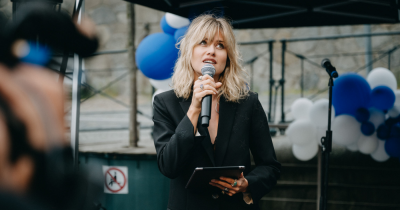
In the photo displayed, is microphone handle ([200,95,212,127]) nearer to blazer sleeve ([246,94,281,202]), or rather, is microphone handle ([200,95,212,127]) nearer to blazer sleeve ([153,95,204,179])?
blazer sleeve ([153,95,204,179])

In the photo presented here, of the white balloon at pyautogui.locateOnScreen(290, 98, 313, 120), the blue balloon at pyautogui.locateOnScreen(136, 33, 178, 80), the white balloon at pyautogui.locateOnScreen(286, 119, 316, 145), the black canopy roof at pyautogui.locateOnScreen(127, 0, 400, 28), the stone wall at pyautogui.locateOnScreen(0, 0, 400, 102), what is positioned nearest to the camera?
the black canopy roof at pyautogui.locateOnScreen(127, 0, 400, 28)

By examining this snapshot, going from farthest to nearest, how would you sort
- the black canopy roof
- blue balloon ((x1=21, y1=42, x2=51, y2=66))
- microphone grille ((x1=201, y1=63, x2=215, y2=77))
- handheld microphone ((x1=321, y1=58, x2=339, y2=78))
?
the black canopy roof → handheld microphone ((x1=321, y1=58, x2=339, y2=78)) → microphone grille ((x1=201, y1=63, x2=215, y2=77)) → blue balloon ((x1=21, y1=42, x2=51, y2=66))

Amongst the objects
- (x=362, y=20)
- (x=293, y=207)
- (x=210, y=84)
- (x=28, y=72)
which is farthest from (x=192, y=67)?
(x=293, y=207)

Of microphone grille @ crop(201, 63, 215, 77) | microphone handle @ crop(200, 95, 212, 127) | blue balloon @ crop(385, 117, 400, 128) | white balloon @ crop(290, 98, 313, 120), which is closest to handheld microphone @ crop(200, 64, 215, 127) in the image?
microphone handle @ crop(200, 95, 212, 127)

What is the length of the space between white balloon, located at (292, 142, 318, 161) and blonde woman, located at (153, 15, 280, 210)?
2014mm

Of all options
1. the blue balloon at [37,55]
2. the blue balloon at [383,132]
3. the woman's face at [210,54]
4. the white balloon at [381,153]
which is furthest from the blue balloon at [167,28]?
the blue balloon at [37,55]

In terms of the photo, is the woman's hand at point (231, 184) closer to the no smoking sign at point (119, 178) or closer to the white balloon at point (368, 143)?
the no smoking sign at point (119, 178)

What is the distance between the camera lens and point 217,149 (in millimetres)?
→ 1278

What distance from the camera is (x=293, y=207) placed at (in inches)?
140

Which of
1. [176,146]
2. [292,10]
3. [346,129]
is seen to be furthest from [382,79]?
[176,146]

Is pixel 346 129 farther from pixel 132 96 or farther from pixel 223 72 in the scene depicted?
pixel 132 96

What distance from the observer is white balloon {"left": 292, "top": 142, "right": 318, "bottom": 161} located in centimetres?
320

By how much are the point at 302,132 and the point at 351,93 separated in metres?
0.64

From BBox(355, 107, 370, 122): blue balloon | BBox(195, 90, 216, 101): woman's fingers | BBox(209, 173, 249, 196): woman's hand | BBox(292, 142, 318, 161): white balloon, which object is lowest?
BBox(292, 142, 318, 161): white balloon
